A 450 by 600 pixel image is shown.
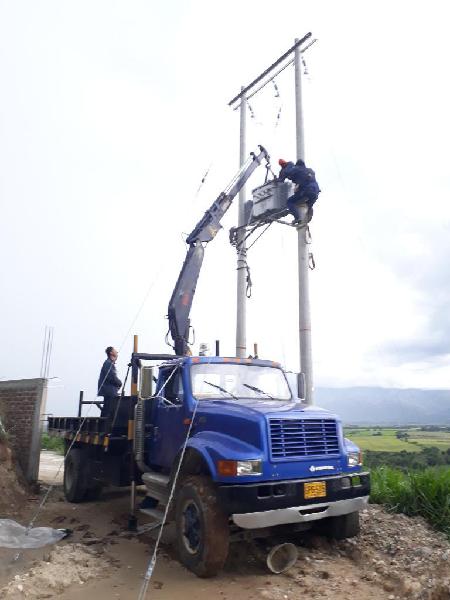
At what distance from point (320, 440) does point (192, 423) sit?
153cm

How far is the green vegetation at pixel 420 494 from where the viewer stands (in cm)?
659

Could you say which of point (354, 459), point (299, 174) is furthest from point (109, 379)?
point (299, 174)

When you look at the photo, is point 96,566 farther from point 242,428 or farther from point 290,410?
point 290,410

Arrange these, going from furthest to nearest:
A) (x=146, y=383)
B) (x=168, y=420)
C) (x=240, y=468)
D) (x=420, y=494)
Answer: (x=420, y=494), (x=168, y=420), (x=146, y=383), (x=240, y=468)

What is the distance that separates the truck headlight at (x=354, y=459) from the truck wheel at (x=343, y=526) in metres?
0.60

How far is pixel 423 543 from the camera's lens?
19.1 ft

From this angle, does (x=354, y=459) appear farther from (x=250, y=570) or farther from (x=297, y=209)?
(x=297, y=209)

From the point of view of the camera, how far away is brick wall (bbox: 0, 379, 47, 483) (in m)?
10.1

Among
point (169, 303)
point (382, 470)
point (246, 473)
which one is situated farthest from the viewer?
point (169, 303)

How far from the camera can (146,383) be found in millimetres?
6426

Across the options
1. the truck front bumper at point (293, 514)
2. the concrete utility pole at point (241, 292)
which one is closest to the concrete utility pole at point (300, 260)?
the concrete utility pole at point (241, 292)

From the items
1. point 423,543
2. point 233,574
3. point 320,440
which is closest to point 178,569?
point 233,574

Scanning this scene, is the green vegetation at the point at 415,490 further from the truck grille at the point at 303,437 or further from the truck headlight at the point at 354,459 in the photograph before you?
the truck grille at the point at 303,437

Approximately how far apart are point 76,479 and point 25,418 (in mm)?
2288
